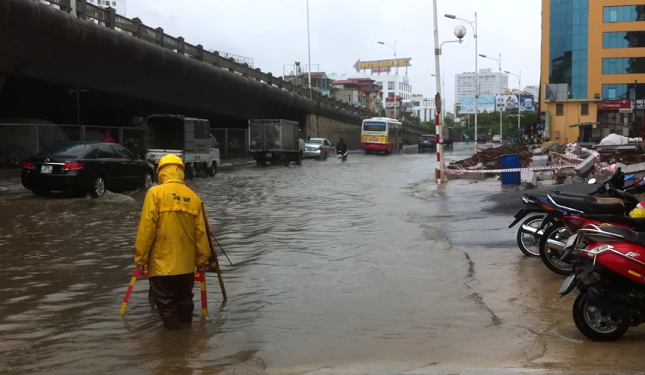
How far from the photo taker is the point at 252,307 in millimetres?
7273

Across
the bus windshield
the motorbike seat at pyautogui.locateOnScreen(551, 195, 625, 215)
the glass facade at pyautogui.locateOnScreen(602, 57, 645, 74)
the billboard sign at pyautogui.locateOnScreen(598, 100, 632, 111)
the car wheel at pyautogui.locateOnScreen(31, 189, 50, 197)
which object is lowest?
the car wheel at pyautogui.locateOnScreen(31, 189, 50, 197)

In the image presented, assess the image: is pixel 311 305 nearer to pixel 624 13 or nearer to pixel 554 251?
pixel 554 251

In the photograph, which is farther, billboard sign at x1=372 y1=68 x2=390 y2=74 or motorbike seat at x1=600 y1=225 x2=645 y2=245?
billboard sign at x1=372 y1=68 x2=390 y2=74

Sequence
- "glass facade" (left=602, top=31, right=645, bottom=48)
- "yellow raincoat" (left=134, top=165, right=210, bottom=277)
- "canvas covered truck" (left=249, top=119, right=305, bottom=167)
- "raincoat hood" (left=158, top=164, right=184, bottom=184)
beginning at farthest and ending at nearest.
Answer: "glass facade" (left=602, top=31, right=645, bottom=48) < "canvas covered truck" (left=249, top=119, right=305, bottom=167) < "raincoat hood" (left=158, top=164, right=184, bottom=184) < "yellow raincoat" (left=134, top=165, right=210, bottom=277)

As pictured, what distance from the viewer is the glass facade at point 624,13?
68.9m

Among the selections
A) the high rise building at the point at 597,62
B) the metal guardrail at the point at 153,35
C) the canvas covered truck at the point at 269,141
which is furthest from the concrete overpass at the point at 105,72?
the high rise building at the point at 597,62

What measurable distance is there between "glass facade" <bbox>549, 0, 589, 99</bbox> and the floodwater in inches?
2414

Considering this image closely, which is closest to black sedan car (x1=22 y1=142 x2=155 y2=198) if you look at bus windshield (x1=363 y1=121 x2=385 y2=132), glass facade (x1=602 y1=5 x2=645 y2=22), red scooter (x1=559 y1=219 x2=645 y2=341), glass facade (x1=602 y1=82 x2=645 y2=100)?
red scooter (x1=559 y1=219 x2=645 y2=341)

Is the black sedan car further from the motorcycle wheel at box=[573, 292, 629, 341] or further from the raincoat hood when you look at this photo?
the motorcycle wheel at box=[573, 292, 629, 341]

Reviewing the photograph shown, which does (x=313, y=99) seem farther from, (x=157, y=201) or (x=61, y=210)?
(x=157, y=201)

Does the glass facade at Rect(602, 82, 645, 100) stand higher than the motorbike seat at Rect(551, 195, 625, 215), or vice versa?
the glass facade at Rect(602, 82, 645, 100)

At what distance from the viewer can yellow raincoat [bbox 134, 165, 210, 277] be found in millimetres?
5949

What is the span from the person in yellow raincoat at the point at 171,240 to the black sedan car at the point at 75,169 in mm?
11896

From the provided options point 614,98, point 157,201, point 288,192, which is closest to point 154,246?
point 157,201
